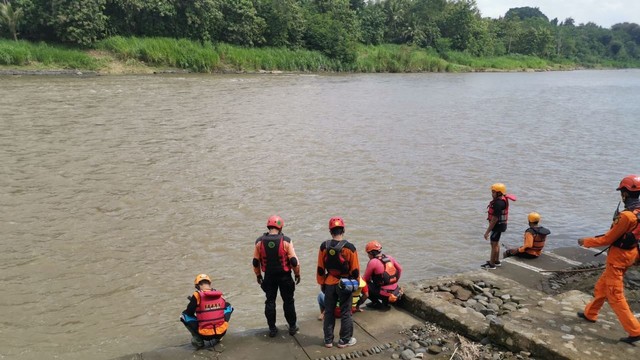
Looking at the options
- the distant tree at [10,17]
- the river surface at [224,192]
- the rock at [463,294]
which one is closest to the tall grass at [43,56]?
the distant tree at [10,17]

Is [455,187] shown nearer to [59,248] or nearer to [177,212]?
[177,212]

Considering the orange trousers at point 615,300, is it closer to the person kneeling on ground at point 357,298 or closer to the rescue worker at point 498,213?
the person kneeling on ground at point 357,298

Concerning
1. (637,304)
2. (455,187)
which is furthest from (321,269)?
(455,187)

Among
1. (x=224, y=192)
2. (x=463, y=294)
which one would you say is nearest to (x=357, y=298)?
(x=463, y=294)

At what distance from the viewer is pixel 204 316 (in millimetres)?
6270

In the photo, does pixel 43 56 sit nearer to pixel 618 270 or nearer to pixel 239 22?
pixel 239 22

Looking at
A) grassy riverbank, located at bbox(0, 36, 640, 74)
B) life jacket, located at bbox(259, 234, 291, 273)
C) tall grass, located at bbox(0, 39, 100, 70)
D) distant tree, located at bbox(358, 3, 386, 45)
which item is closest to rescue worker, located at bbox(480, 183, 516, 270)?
life jacket, located at bbox(259, 234, 291, 273)

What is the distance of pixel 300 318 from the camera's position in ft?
25.7

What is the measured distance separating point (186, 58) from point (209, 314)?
4379 cm

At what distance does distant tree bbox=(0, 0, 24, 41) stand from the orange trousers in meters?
47.0

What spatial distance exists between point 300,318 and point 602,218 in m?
9.87

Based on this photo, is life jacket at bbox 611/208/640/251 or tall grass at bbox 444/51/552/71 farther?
tall grass at bbox 444/51/552/71

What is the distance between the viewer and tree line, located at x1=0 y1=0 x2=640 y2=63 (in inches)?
1639

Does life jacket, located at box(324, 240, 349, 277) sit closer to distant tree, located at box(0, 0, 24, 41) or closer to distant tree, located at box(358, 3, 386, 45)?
distant tree, located at box(0, 0, 24, 41)
